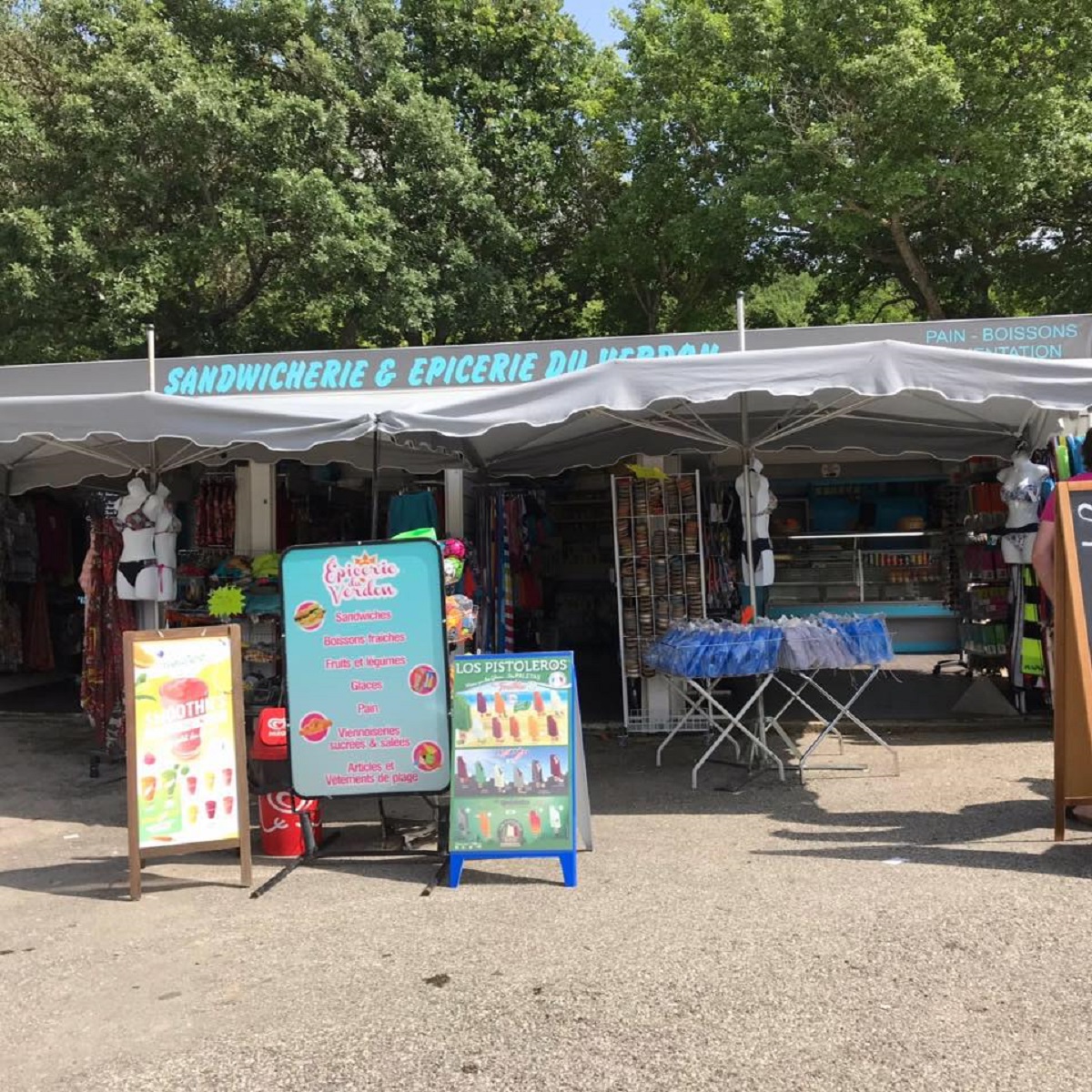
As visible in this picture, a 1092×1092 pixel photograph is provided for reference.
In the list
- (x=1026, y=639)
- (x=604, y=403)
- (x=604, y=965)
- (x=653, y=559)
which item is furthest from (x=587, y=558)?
(x=604, y=965)

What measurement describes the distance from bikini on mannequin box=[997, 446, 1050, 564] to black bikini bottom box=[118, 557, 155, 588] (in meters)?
6.17

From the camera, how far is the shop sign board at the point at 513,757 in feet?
15.2

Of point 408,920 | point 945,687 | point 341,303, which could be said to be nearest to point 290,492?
point 408,920

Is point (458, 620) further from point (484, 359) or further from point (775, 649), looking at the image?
point (484, 359)

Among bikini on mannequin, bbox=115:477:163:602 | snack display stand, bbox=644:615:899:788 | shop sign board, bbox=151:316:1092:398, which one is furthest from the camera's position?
shop sign board, bbox=151:316:1092:398

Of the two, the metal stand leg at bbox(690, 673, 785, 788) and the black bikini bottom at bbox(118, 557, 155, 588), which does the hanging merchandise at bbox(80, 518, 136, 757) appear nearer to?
the black bikini bottom at bbox(118, 557, 155, 588)

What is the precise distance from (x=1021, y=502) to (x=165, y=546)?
6.12 m

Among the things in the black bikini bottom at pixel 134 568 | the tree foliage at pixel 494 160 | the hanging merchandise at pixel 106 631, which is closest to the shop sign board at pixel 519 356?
the hanging merchandise at pixel 106 631

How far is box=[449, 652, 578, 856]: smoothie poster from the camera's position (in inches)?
183

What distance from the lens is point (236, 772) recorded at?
4.74 m

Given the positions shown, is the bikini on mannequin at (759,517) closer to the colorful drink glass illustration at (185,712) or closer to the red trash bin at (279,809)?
the red trash bin at (279,809)

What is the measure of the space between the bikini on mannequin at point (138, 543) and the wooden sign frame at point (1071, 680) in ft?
18.2

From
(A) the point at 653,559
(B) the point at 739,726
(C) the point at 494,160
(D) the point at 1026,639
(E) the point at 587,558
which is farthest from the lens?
(C) the point at 494,160

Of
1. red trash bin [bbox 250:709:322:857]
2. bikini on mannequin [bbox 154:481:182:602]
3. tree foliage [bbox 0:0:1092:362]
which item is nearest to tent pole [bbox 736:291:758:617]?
red trash bin [bbox 250:709:322:857]
